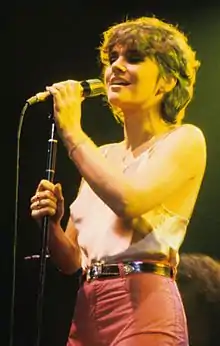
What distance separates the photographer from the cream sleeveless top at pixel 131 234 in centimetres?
124

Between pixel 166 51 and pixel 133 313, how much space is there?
54 centimetres

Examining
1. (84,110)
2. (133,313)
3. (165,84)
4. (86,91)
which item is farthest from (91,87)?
(84,110)

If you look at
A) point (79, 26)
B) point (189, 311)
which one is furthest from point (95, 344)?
point (79, 26)

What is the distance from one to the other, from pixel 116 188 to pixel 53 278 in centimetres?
85

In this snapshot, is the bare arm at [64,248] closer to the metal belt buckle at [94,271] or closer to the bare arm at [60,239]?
the bare arm at [60,239]

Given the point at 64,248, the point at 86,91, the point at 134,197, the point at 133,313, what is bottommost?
the point at 133,313

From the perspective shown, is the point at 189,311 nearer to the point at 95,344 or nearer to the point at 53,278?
the point at 53,278

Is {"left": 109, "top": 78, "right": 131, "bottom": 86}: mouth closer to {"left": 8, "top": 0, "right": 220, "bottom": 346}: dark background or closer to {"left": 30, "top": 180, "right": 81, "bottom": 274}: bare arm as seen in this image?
{"left": 30, "top": 180, "right": 81, "bottom": 274}: bare arm

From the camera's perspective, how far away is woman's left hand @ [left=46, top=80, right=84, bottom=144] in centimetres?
126

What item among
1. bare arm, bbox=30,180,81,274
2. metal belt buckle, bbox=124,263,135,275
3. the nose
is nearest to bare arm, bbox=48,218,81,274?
bare arm, bbox=30,180,81,274

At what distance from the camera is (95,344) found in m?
1.25

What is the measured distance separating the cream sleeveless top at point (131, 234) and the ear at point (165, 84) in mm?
143

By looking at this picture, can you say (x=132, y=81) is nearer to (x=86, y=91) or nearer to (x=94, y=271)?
(x=86, y=91)

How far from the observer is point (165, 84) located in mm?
1409
